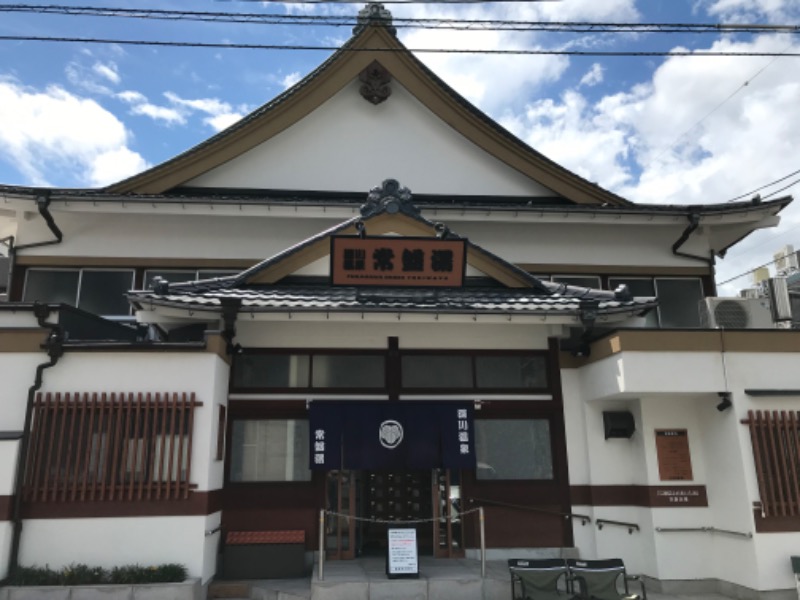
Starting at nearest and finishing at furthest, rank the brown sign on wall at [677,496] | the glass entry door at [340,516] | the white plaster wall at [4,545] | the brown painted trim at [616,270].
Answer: the white plaster wall at [4,545] < the brown sign on wall at [677,496] < the glass entry door at [340,516] < the brown painted trim at [616,270]

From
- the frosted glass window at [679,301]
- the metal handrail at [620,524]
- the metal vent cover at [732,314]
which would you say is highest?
the frosted glass window at [679,301]

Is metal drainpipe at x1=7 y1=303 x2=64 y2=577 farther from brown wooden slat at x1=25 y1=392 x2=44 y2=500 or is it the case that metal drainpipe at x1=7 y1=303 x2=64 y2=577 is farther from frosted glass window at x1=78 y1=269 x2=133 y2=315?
frosted glass window at x1=78 y1=269 x2=133 y2=315

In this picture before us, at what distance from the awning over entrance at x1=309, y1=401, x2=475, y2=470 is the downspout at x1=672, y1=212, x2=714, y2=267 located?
21.7 ft

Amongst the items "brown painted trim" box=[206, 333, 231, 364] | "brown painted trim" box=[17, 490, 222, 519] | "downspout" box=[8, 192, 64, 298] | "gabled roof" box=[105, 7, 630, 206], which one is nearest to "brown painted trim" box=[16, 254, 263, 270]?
"downspout" box=[8, 192, 64, 298]

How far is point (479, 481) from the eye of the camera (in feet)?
34.1

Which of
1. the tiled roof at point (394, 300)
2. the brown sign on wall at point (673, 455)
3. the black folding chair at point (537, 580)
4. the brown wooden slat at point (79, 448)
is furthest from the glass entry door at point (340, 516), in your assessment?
the brown sign on wall at point (673, 455)

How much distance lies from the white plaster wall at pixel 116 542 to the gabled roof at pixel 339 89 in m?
6.97

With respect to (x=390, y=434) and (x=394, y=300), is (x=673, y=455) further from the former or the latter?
(x=394, y=300)

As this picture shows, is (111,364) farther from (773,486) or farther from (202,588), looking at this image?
(773,486)

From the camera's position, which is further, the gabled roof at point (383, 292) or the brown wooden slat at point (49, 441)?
the gabled roof at point (383, 292)

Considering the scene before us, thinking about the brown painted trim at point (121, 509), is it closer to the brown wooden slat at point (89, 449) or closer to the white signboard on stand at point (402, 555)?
the brown wooden slat at point (89, 449)

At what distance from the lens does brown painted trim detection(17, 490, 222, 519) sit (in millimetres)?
8234

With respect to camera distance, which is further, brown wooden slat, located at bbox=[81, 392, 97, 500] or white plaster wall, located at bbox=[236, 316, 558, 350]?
white plaster wall, located at bbox=[236, 316, 558, 350]

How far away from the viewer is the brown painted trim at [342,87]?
1256 cm
